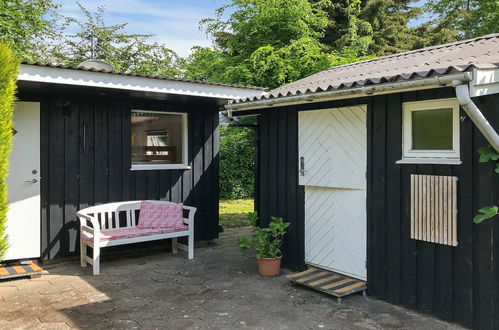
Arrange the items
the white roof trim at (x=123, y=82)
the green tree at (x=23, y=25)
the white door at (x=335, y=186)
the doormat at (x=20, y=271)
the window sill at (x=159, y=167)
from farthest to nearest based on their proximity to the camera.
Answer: the green tree at (x=23, y=25) < the window sill at (x=159, y=167) < the doormat at (x=20, y=271) < the white roof trim at (x=123, y=82) < the white door at (x=335, y=186)

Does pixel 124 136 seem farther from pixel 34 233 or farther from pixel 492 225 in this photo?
pixel 492 225

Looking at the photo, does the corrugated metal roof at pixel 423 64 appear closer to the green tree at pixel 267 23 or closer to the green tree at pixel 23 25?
the green tree at pixel 267 23

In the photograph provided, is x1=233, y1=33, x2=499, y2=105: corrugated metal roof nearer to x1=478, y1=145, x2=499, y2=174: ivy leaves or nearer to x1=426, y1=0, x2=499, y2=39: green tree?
x1=478, y1=145, x2=499, y2=174: ivy leaves

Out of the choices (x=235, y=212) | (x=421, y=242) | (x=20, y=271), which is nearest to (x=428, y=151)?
(x=421, y=242)

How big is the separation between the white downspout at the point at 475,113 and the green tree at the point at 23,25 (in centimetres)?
940

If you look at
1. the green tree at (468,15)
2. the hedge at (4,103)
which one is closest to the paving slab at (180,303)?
the hedge at (4,103)

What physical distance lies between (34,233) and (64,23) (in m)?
12.7

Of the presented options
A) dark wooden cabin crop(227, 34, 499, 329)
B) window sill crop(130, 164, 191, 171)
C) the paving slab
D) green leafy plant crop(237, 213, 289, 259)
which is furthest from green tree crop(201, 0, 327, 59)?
the paving slab

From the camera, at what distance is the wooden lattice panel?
3.64m

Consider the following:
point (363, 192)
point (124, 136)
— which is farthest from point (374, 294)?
point (124, 136)

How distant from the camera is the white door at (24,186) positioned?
563cm

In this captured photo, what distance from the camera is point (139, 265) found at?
231 inches

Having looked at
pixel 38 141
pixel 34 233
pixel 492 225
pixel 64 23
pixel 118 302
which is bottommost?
pixel 118 302

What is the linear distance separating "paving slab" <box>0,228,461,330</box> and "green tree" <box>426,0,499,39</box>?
1444 cm
